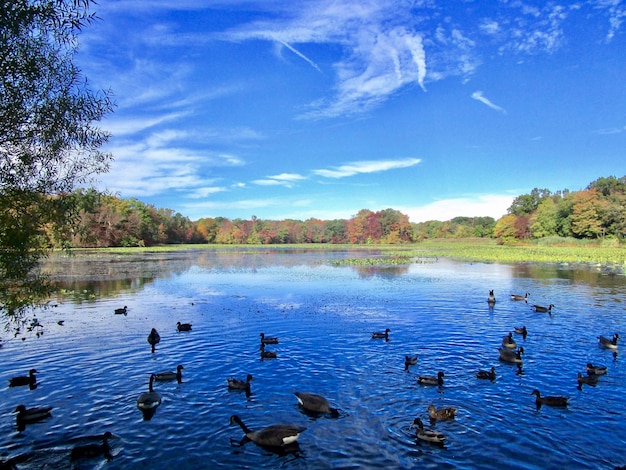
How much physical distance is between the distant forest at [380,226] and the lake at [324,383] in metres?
41.2

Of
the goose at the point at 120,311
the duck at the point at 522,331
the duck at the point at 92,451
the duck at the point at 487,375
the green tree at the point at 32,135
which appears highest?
the green tree at the point at 32,135

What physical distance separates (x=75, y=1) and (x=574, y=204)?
423ft

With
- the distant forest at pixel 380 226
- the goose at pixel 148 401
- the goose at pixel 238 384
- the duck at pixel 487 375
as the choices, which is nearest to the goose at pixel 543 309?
the duck at pixel 487 375

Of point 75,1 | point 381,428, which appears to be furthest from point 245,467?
point 75,1

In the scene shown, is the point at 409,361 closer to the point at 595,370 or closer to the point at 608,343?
the point at 595,370

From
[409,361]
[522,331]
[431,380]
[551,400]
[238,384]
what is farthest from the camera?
[522,331]

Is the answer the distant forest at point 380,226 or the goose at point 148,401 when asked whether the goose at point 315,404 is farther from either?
the distant forest at point 380,226

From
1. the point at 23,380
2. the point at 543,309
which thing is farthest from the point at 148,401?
the point at 543,309

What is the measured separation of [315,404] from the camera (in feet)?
41.4

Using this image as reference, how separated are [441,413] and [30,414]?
1241cm

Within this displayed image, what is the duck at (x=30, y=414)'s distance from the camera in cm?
1200

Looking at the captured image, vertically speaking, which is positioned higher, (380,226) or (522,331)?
(380,226)

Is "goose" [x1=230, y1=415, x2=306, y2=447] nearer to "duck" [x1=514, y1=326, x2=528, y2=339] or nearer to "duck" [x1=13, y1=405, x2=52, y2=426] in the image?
"duck" [x1=13, y1=405, x2=52, y2=426]

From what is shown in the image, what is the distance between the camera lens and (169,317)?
27.1m
